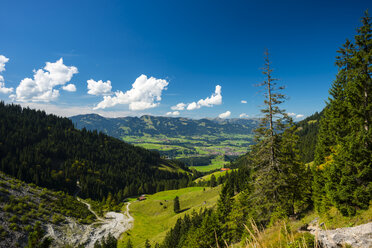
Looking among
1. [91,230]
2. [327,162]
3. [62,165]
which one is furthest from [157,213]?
[327,162]

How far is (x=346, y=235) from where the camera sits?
10180 millimetres

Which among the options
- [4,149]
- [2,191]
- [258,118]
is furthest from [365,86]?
[4,149]

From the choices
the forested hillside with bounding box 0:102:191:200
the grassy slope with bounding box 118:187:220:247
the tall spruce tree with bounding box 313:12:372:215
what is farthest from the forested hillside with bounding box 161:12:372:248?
the forested hillside with bounding box 0:102:191:200

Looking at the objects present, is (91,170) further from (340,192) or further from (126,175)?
(340,192)

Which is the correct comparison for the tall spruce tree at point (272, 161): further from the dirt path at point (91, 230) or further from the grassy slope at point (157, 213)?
the dirt path at point (91, 230)

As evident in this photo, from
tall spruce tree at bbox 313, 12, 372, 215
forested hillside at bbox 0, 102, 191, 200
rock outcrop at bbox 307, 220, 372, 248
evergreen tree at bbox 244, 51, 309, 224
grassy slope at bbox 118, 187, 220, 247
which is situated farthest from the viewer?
forested hillside at bbox 0, 102, 191, 200

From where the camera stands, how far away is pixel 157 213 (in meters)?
109

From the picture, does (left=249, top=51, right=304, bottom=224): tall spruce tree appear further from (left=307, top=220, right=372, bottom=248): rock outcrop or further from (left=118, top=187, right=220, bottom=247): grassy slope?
(left=118, top=187, right=220, bottom=247): grassy slope

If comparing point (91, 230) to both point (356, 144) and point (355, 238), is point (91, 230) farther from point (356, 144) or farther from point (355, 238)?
point (356, 144)

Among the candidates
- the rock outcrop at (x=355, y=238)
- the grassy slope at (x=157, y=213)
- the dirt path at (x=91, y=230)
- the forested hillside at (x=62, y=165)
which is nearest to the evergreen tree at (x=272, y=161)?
the rock outcrop at (x=355, y=238)

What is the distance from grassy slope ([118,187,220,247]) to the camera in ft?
265

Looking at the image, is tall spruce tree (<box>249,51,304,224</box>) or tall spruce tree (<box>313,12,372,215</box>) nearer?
tall spruce tree (<box>313,12,372,215</box>)

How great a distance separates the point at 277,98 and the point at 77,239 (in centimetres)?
8519

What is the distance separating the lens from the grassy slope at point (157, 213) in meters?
80.9
